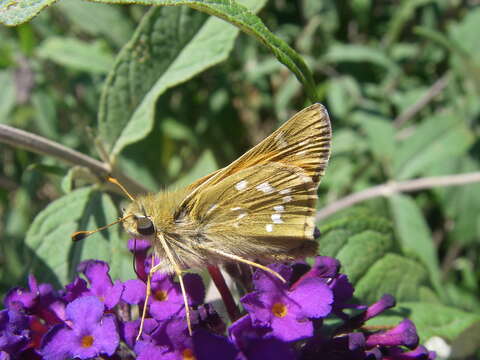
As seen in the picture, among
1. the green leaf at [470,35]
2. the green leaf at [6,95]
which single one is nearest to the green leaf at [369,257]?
the green leaf at [470,35]

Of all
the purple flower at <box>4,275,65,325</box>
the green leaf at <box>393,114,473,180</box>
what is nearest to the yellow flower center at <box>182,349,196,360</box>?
the purple flower at <box>4,275,65,325</box>

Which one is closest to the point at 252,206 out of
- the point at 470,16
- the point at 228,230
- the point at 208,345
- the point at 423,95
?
the point at 228,230

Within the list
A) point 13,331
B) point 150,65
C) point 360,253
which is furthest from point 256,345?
point 150,65

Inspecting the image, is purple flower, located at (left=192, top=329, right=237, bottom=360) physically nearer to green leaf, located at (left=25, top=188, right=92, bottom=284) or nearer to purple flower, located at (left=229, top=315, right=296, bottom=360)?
purple flower, located at (left=229, top=315, right=296, bottom=360)

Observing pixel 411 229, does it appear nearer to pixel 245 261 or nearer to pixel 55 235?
pixel 245 261

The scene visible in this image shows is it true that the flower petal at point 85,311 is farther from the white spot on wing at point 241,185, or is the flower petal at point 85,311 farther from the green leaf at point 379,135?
the green leaf at point 379,135

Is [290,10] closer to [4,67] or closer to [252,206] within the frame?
[4,67]
